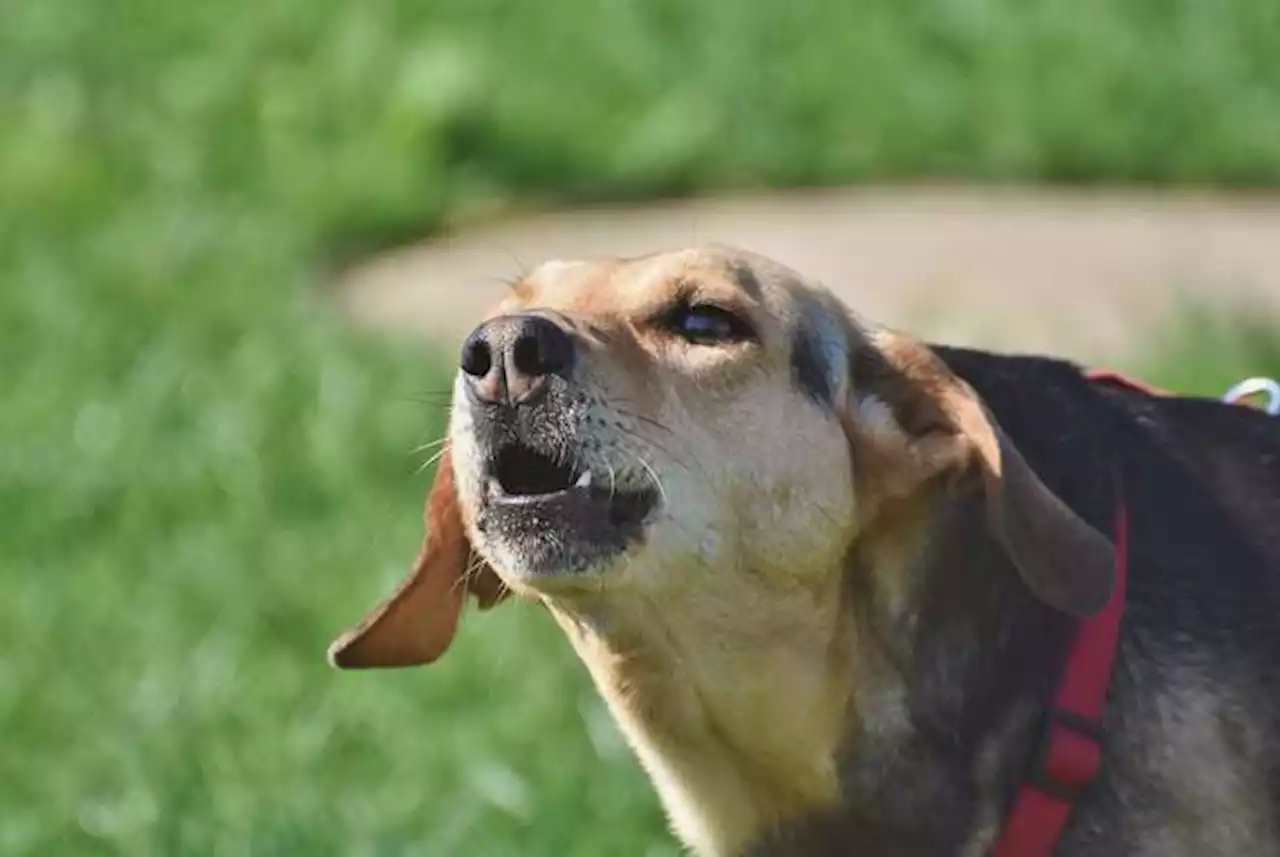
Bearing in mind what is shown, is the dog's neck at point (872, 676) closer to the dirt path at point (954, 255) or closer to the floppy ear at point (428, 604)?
the floppy ear at point (428, 604)

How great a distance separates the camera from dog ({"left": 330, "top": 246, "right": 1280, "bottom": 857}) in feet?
12.5

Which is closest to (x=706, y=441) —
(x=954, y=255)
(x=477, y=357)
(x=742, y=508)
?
(x=742, y=508)

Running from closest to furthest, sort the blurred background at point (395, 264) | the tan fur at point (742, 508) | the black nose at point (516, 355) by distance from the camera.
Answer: the black nose at point (516, 355) → the tan fur at point (742, 508) → the blurred background at point (395, 264)

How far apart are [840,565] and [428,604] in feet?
2.31

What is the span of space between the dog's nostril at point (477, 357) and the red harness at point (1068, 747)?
0.88 meters

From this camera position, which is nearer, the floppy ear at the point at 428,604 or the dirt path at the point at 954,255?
the floppy ear at the point at 428,604

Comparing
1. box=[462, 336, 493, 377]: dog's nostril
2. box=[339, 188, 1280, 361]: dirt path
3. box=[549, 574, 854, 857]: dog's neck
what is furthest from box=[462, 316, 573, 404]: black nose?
box=[339, 188, 1280, 361]: dirt path

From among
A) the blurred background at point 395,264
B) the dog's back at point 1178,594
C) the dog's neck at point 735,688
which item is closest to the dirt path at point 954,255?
the blurred background at point 395,264

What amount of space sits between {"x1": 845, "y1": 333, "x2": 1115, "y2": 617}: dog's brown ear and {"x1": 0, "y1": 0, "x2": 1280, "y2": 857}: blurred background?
1.44 meters

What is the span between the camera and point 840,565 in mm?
4012

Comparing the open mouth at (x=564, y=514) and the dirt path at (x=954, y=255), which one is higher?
the open mouth at (x=564, y=514)

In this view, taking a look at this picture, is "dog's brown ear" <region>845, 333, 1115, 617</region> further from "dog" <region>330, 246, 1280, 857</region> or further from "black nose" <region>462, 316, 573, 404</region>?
"black nose" <region>462, 316, 573, 404</region>

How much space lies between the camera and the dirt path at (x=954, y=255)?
7676 mm

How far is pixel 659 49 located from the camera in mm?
9820
